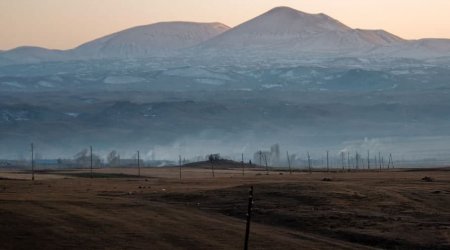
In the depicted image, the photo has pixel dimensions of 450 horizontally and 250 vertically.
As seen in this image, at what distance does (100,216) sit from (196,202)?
11723 millimetres

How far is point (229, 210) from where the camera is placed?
172ft

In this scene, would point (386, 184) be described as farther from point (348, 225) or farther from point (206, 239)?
point (206, 239)

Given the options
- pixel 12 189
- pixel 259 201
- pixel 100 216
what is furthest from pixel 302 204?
pixel 12 189

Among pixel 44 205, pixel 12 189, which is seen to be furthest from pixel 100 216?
pixel 12 189

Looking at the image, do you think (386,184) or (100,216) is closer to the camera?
(100,216)

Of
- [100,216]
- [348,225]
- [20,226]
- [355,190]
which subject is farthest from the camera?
[355,190]

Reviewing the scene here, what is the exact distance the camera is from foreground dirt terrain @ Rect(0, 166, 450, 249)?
133ft

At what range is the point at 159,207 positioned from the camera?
165 feet

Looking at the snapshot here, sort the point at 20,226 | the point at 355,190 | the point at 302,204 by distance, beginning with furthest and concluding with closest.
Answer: the point at 355,190, the point at 302,204, the point at 20,226

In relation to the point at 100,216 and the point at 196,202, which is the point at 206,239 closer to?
the point at 100,216

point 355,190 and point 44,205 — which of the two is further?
point 355,190

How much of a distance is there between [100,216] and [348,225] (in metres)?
11.1

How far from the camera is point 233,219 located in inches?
1933

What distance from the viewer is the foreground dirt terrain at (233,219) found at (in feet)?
133
